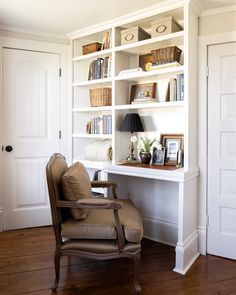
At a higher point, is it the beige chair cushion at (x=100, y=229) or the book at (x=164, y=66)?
the book at (x=164, y=66)

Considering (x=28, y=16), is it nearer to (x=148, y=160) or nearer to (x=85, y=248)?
(x=148, y=160)

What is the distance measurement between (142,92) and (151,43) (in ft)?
1.70

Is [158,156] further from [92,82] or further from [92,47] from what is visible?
[92,47]

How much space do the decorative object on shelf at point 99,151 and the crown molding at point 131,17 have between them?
1.26m

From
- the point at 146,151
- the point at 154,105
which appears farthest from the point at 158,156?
the point at 154,105

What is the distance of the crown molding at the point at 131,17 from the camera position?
2.74m

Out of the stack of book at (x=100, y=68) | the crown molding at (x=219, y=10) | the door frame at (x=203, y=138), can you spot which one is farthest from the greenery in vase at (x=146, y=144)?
the crown molding at (x=219, y=10)

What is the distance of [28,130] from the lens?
365 cm

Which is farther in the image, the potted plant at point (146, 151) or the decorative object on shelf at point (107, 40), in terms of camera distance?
the decorative object on shelf at point (107, 40)

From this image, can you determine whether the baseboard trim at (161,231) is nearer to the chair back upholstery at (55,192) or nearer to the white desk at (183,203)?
the white desk at (183,203)

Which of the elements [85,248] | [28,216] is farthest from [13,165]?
[85,248]

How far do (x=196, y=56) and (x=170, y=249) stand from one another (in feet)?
6.26

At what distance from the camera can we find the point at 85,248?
227 cm

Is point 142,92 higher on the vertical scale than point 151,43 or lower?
lower
